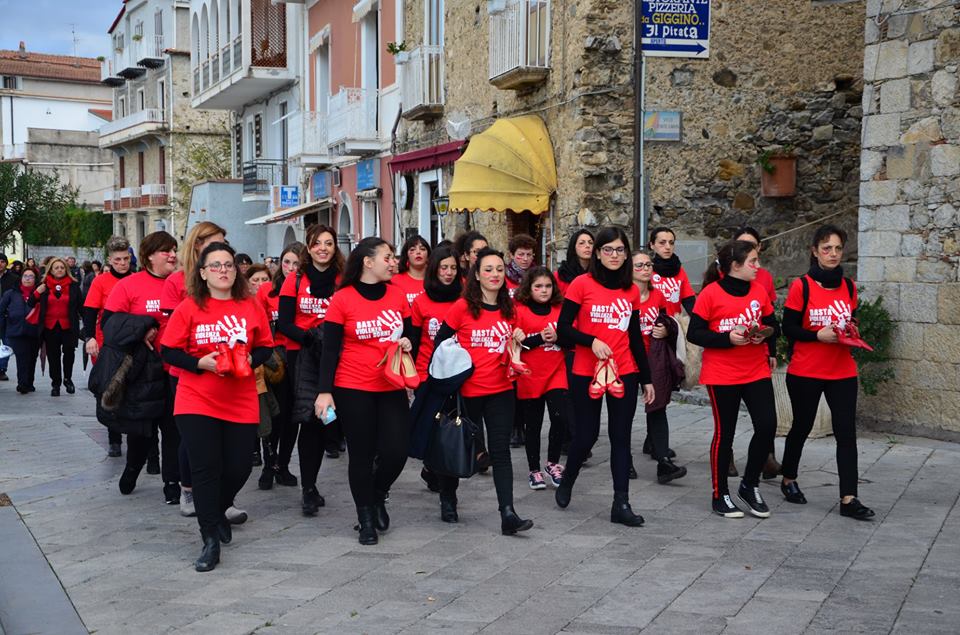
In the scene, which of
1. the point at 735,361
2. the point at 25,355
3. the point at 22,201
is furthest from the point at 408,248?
the point at 22,201

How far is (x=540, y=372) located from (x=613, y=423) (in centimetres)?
115

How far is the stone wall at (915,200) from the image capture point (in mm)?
9430

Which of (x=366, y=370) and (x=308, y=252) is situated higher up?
(x=308, y=252)

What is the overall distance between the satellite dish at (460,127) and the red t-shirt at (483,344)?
37.8ft

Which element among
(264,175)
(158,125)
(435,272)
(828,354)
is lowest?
(828,354)

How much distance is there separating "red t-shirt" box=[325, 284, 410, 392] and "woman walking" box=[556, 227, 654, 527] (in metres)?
1.19

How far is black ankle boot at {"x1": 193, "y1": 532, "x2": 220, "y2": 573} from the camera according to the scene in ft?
19.5

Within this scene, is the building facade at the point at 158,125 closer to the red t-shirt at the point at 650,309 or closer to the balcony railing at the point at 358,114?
the balcony railing at the point at 358,114

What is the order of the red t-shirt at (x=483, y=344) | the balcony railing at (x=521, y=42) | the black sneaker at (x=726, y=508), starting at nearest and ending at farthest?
the red t-shirt at (x=483, y=344) → the black sneaker at (x=726, y=508) → the balcony railing at (x=521, y=42)

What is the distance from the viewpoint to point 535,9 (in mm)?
15273

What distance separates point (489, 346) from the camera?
686cm

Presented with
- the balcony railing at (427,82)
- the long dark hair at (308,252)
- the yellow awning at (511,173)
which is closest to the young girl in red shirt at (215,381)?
the long dark hair at (308,252)

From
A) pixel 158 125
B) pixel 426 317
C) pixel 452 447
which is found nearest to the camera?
pixel 452 447

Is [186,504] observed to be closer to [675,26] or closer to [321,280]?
[321,280]
